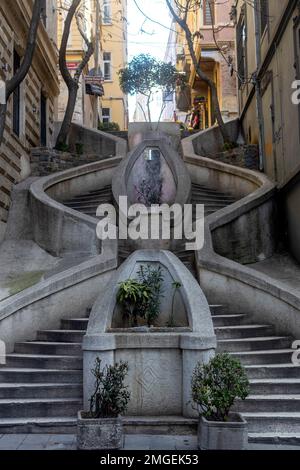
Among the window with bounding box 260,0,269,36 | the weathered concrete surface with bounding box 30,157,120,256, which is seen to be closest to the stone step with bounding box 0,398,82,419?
the weathered concrete surface with bounding box 30,157,120,256

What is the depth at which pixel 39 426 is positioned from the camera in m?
6.48

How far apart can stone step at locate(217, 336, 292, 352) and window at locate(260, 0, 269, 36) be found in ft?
38.4

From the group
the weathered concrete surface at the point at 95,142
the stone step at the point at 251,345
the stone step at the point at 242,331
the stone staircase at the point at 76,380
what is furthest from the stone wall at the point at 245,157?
the stone step at the point at 251,345

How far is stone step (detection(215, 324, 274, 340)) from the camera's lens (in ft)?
27.1

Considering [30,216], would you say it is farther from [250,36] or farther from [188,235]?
[250,36]

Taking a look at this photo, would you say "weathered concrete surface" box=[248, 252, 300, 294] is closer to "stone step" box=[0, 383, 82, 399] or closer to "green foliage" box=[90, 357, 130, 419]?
"stone step" box=[0, 383, 82, 399]

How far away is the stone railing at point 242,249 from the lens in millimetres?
8586

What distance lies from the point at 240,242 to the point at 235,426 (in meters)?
7.17

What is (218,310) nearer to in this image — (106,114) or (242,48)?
(242,48)

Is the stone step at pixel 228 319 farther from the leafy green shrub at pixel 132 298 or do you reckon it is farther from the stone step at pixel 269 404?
the stone step at pixel 269 404

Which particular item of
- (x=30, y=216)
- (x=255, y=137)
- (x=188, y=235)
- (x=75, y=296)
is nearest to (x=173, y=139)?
(x=255, y=137)

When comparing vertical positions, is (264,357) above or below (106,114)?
below

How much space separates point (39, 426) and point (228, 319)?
3.56 m

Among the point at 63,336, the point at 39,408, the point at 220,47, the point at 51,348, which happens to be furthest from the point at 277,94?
the point at 220,47
